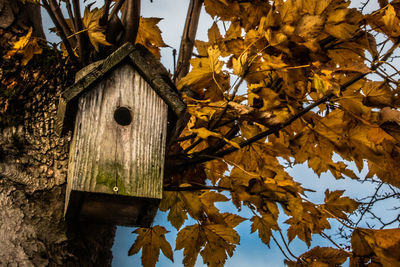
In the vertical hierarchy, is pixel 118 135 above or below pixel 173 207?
above

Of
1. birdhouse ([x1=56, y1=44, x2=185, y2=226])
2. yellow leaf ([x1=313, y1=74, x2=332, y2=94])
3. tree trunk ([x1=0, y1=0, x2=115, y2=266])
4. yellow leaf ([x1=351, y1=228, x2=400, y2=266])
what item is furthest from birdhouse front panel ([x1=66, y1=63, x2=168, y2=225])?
yellow leaf ([x1=351, y1=228, x2=400, y2=266])

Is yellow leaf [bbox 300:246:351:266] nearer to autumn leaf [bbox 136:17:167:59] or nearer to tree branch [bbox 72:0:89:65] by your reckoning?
autumn leaf [bbox 136:17:167:59]

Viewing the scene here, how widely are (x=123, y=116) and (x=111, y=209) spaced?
406 millimetres

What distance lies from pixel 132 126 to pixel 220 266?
34.3 inches

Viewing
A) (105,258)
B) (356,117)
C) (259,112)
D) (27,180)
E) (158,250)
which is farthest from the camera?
(158,250)

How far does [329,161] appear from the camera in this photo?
1847mm

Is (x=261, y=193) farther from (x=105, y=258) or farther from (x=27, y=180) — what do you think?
(x=27, y=180)

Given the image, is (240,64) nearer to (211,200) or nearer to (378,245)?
(211,200)

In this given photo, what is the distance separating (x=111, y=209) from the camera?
5.50 ft

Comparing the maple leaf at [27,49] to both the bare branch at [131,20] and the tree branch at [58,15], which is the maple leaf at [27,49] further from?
the bare branch at [131,20]

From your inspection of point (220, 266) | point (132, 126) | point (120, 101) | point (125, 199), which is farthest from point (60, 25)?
point (220, 266)

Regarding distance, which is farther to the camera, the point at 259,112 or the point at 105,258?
the point at 105,258

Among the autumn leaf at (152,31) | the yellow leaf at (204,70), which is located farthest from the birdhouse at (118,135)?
the autumn leaf at (152,31)

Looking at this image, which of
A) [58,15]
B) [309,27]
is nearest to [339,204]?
[309,27]
